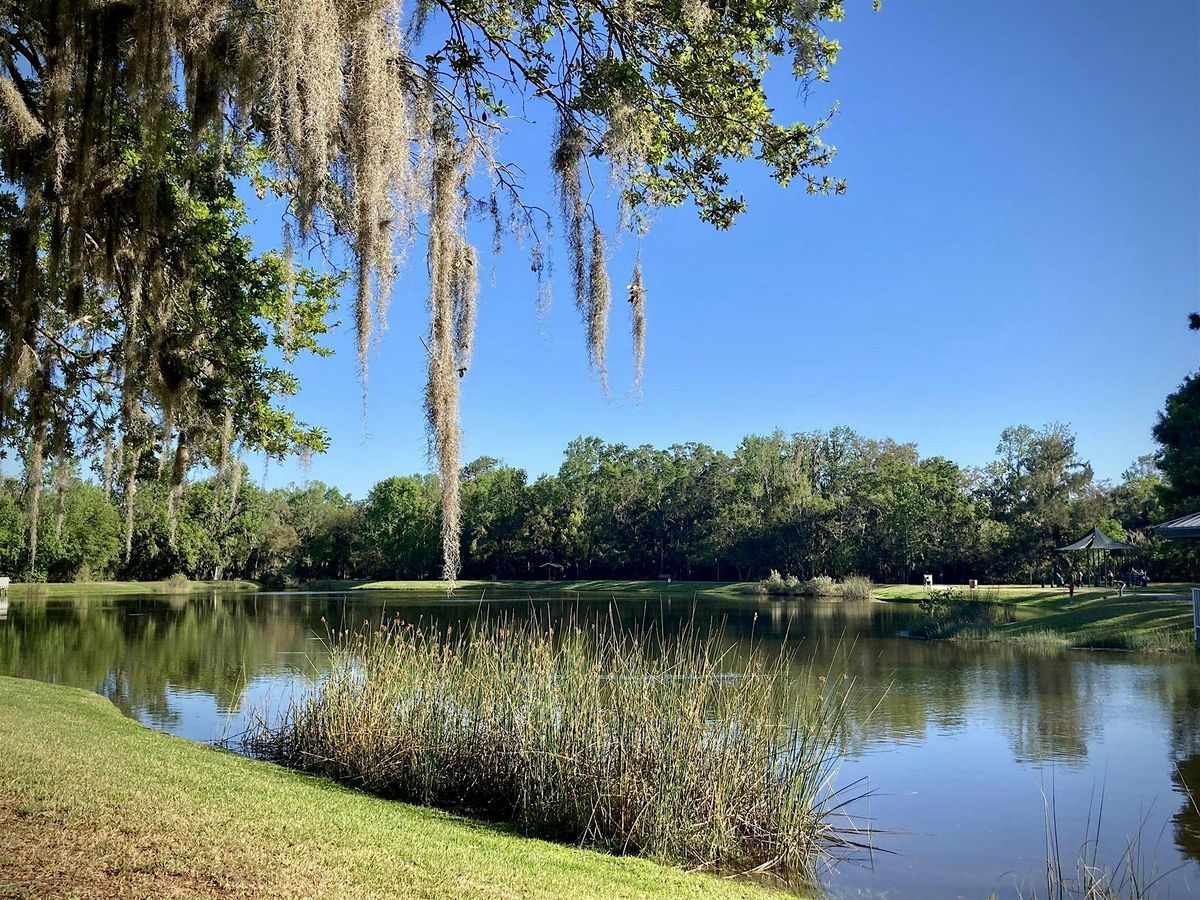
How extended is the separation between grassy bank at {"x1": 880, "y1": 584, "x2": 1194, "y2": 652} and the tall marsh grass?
16856 mm

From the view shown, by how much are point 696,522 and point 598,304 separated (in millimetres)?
65320

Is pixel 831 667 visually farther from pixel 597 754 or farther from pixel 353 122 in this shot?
pixel 353 122

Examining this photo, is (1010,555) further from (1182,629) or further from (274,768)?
(274,768)

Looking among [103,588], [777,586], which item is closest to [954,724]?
[777,586]

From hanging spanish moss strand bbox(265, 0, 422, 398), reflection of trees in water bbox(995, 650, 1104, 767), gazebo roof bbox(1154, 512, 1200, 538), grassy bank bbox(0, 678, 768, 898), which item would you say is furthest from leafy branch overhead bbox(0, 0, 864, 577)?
gazebo roof bbox(1154, 512, 1200, 538)

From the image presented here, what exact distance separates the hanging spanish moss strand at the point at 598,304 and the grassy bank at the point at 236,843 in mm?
3152

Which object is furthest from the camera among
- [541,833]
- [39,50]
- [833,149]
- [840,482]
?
[840,482]

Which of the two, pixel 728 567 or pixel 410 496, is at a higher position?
pixel 410 496

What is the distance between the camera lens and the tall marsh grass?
7.24 m

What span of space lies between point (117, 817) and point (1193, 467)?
30.8 m

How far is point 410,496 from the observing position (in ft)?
240

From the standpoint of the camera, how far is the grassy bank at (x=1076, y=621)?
22.5 meters

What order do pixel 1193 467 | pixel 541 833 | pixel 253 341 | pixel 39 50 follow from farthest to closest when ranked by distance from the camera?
pixel 1193 467 → pixel 253 341 → pixel 541 833 → pixel 39 50

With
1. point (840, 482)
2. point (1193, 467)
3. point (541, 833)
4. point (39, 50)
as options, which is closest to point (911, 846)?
point (541, 833)
